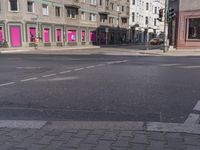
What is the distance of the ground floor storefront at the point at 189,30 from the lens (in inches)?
1041

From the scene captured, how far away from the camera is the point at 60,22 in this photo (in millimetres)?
39406

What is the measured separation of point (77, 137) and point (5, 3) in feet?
103

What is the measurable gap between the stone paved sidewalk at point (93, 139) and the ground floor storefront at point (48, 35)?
30093 millimetres

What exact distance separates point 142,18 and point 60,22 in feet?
110

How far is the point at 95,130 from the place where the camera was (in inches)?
169

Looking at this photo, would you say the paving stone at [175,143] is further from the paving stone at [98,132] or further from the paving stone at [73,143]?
the paving stone at [73,143]

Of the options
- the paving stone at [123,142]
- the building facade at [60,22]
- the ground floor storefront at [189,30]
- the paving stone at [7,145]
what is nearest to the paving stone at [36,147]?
the paving stone at [7,145]

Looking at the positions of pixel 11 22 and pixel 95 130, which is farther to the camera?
pixel 11 22

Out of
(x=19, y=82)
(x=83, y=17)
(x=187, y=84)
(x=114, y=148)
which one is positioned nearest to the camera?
(x=114, y=148)

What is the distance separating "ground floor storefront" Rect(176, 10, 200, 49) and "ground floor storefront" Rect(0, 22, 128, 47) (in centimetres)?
1763

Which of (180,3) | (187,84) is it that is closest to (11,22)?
(180,3)

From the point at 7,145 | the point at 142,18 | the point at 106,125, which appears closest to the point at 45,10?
the point at 106,125

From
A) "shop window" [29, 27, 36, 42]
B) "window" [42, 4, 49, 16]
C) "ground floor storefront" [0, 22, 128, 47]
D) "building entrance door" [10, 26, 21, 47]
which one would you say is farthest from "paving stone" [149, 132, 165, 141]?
"window" [42, 4, 49, 16]

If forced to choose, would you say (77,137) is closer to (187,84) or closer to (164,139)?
(164,139)
